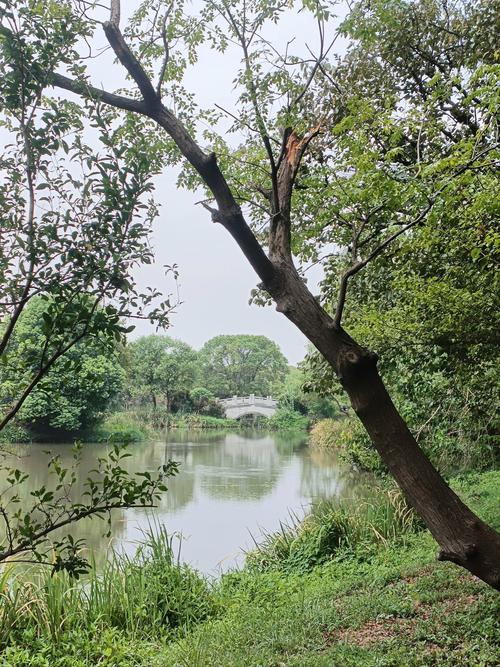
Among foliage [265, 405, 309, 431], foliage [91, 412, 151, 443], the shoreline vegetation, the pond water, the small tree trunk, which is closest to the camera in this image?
the small tree trunk

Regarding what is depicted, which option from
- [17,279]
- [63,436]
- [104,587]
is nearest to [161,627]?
[104,587]

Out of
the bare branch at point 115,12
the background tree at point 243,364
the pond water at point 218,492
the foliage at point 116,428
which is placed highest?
the background tree at point 243,364

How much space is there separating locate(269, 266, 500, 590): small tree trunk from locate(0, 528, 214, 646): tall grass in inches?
77.7

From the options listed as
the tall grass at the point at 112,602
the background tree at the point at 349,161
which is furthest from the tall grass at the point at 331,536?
the background tree at the point at 349,161

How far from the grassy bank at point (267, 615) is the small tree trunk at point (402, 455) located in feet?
1.42

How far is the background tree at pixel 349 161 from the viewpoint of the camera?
2232 millimetres

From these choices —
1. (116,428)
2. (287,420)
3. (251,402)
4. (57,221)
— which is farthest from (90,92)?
(251,402)

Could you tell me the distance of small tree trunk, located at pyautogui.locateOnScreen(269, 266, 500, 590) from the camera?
2.16m

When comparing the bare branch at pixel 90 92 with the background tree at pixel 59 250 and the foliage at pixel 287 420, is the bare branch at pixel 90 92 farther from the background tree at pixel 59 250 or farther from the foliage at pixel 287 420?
the foliage at pixel 287 420

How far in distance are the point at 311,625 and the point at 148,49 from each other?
11.2ft

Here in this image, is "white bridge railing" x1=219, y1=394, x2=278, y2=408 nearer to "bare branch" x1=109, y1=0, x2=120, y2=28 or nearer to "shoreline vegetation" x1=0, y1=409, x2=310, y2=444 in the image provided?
"shoreline vegetation" x1=0, y1=409, x2=310, y2=444

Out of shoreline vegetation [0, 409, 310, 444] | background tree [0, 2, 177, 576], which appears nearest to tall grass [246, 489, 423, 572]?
background tree [0, 2, 177, 576]

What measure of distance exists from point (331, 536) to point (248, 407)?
2432cm

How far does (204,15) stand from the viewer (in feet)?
11.2
